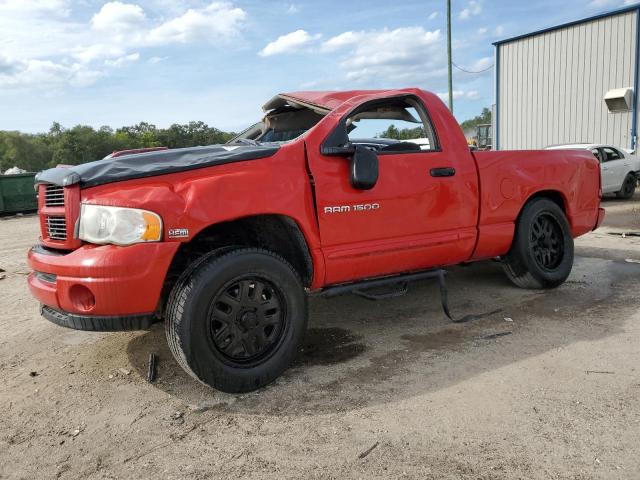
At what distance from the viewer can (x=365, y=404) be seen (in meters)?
3.02

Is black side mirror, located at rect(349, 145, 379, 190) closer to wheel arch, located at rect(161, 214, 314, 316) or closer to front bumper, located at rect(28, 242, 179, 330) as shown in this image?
wheel arch, located at rect(161, 214, 314, 316)

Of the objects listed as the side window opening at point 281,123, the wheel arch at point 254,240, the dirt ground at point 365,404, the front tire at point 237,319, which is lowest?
the dirt ground at point 365,404

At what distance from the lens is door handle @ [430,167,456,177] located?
411 centimetres

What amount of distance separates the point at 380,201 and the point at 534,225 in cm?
205

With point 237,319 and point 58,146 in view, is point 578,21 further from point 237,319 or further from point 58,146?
point 58,146

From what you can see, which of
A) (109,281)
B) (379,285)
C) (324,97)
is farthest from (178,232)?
(324,97)

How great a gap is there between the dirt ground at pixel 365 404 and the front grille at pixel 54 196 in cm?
116

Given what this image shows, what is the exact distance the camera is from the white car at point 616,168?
538 inches

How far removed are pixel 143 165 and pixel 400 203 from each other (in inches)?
70.0

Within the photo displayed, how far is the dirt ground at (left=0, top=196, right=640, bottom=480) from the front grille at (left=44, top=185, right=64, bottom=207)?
3.82ft

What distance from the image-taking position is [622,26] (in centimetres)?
1772

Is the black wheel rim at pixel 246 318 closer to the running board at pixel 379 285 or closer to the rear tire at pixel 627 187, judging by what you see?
the running board at pixel 379 285

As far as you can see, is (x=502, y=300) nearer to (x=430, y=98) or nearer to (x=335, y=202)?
(x=430, y=98)

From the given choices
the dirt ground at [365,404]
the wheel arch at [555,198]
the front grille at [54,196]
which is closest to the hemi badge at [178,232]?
the front grille at [54,196]
